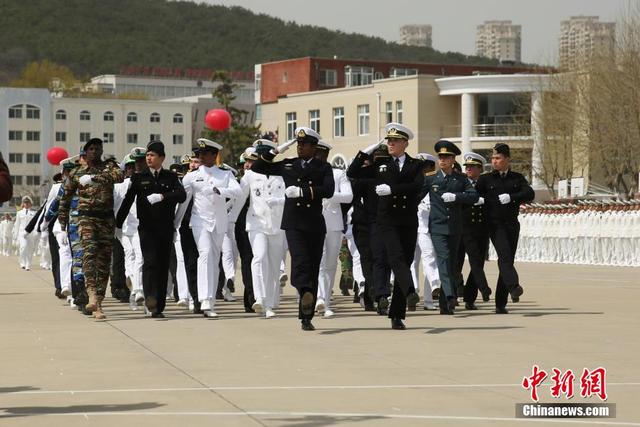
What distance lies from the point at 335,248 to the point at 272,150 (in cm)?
190

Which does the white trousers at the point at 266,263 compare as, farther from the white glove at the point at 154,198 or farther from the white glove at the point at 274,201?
the white glove at the point at 154,198

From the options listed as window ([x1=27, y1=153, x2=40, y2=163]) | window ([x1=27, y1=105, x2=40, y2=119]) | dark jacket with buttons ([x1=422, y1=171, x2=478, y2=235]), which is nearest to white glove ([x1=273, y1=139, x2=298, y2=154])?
dark jacket with buttons ([x1=422, y1=171, x2=478, y2=235])

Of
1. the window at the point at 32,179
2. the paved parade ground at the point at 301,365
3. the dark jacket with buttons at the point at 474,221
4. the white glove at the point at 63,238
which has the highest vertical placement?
the window at the point at 32,179

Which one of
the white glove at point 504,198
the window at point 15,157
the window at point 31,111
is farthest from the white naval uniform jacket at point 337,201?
the window at point 31,111

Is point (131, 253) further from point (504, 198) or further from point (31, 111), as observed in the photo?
point (31, 111)

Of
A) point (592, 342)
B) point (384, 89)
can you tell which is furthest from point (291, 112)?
point (592, 342)

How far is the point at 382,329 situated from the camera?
1541cm

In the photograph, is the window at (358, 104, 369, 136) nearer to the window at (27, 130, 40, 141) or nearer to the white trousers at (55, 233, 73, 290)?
the white trousers at (55, 233, 73, 290)

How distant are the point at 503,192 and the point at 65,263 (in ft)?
21.2

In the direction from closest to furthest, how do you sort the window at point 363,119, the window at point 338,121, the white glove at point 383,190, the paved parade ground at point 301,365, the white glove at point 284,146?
the paved parade ground at point 301,365 → the white glove at point 383,190 → the white glove at point 284,146 → the window at point 363,119 → the window at point 338,121

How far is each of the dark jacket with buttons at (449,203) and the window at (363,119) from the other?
69876 millimetres

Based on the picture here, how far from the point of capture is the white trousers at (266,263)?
56.2ft

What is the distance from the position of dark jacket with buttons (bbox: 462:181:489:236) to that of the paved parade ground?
99 cm

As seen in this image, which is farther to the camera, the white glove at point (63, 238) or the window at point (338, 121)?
the window at point (338, 121)
